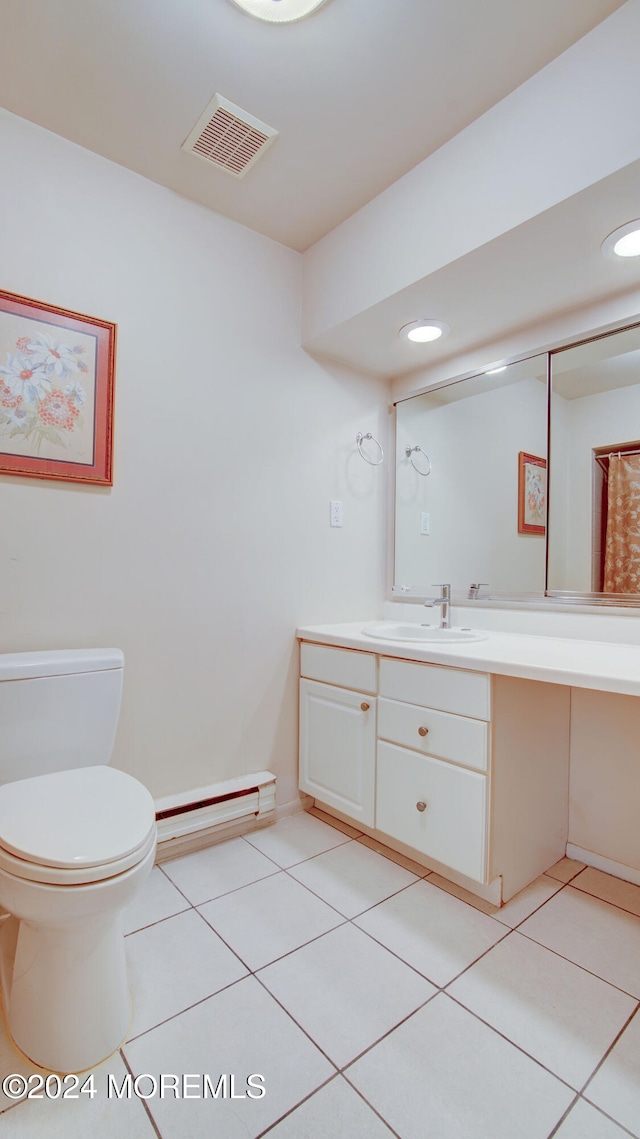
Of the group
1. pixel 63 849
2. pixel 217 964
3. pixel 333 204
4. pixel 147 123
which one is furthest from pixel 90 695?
pixel 333 204

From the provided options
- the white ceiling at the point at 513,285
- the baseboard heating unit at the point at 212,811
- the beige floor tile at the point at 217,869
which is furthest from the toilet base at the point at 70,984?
the white ceiling at the point at 513,285

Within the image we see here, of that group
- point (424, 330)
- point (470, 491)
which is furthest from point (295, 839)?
point (424, 330)

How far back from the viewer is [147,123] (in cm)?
149

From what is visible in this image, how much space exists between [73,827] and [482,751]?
104 centimetres

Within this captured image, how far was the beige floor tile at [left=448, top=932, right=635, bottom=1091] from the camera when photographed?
3.48 feet

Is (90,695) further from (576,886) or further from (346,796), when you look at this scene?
(576,886)

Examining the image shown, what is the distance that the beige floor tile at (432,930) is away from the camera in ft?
4.29

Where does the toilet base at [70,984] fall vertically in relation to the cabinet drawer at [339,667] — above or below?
below

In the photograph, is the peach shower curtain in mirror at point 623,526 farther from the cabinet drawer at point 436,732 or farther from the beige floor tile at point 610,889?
the beige floor tile at point 610,889

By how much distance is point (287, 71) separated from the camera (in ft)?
4.37

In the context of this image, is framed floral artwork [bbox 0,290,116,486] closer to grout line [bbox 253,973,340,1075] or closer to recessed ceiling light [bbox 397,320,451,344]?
recessed ceiling light [bbox 397,320,451,344]

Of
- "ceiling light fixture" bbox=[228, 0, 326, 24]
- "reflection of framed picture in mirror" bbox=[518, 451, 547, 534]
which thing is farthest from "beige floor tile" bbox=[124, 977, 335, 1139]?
"ceiling light fixture" bbox=[228, 0, 326, 24]
